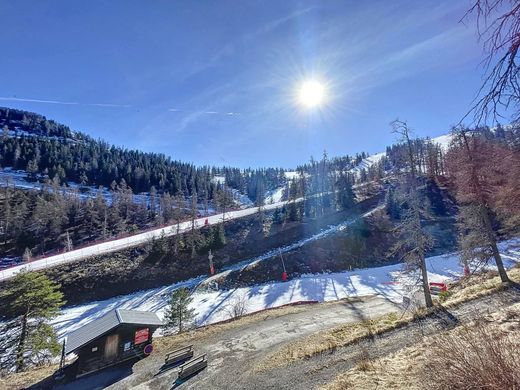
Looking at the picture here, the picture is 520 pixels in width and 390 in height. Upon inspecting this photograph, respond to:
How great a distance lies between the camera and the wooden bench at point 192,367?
43.9ft

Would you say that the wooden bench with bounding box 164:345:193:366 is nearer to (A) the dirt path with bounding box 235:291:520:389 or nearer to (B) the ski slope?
(A) the dirt path with bounding box 235:291:520:389

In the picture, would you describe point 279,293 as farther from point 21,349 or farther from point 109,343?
point 21,349

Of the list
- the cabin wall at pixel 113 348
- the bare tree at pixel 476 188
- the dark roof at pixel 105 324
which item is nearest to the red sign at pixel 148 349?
the cabin wall at pixel 113 348

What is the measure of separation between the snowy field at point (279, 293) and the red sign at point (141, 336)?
1238cm

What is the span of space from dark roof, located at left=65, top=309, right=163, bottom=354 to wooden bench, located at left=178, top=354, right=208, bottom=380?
548 cm

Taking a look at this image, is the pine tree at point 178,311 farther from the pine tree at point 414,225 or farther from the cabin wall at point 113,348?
the pine tree at point 414,225

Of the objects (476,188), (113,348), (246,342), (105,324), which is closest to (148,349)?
(113,348)

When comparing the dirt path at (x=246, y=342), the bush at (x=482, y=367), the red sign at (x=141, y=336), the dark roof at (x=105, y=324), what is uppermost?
the bush at (x=482, y=367)

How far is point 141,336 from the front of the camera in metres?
17.7

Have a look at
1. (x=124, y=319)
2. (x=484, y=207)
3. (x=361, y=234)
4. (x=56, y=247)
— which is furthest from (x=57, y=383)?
(x=56, y=247)

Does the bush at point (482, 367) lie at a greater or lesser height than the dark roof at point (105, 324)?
greater

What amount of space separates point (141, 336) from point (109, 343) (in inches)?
70.6

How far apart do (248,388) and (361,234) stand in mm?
44465

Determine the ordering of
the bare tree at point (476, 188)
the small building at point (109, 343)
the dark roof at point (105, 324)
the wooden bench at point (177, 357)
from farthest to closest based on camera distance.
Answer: the bare tree at point (476, 188), the dark roof at point (105, 324), the small building at point (109, 343), the wooden bench at point (177, 357)
